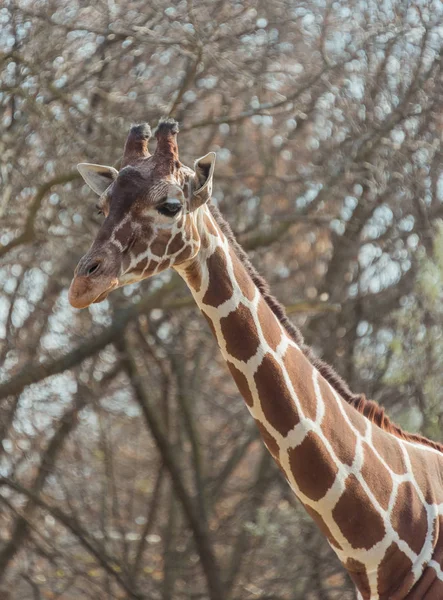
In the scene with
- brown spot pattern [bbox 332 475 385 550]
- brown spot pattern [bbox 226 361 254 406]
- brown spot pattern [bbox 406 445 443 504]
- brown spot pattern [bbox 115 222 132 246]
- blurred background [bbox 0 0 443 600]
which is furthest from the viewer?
blurred background [bbox 0 0 443 600]

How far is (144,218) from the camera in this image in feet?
13.6

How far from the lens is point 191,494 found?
30.8 feet

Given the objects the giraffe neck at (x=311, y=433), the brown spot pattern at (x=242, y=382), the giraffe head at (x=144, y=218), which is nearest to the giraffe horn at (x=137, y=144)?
the giraffe head at (x=144, y=218)

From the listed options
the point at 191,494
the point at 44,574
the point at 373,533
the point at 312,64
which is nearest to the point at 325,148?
the point at 312,64

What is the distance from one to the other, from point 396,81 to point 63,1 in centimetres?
308

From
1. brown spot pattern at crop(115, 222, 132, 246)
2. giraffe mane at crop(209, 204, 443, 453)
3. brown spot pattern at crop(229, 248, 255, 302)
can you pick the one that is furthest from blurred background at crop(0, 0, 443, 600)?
brown spot pattern at crop(115, 222, 132, 246)

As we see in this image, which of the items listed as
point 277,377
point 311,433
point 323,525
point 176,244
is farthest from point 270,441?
point 176,244

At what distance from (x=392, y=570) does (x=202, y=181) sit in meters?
1.88

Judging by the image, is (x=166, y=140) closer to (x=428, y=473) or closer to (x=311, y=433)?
(x=311, y=433)

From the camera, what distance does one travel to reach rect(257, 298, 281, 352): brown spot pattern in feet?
14.6

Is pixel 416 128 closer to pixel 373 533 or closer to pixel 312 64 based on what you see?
pixel 312 64

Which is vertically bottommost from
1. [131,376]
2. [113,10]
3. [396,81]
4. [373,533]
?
[131,376]

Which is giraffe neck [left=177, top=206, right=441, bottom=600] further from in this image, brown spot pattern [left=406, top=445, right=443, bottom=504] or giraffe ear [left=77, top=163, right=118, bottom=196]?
giraffe ear [left=77, top=163, right=118, bottom=196]

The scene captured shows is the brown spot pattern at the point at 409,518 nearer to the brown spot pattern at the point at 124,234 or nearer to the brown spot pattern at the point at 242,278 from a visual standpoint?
the brown spot pattern at the point at 242,278
